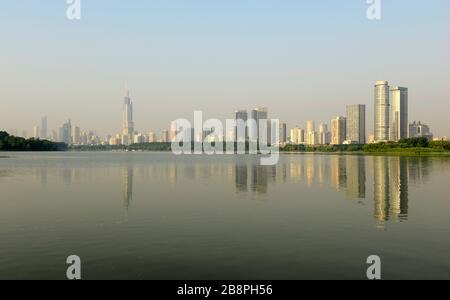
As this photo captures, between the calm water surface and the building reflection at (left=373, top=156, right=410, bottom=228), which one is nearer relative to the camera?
the calm water surface

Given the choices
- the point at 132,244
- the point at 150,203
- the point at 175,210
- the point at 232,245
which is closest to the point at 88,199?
the point at 150,203

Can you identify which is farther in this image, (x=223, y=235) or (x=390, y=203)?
(x=390, y=203)

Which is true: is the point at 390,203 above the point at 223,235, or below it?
below

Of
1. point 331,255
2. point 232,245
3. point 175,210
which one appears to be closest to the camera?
point 331,255

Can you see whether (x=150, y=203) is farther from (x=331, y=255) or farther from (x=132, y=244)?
(x=331, y=255)

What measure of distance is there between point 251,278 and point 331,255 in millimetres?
4520

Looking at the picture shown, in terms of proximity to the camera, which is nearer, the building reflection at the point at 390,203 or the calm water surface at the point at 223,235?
the calm water surface at the point at 223,235

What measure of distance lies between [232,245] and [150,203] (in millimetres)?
14257
